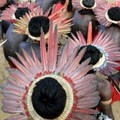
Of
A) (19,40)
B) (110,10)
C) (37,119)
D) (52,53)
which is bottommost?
(19,40)

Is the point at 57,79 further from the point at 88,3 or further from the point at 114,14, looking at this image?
the point at 88,3

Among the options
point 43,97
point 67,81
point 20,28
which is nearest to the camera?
point 43,97

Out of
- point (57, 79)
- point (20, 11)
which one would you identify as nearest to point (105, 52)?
point (57, 79)

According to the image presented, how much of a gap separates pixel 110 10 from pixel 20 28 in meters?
0.93

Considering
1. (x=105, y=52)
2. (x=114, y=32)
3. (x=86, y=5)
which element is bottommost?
(x=114, y=32)

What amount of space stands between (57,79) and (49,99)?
15 centimetres

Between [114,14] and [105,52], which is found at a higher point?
[105,52]

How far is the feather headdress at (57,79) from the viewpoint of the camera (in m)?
1.78

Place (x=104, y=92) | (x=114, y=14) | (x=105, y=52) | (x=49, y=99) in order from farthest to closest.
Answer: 1. (x=114, y=14)
2. (x=105, y=52)
3. (x=104, y=92)
4. (x=49, y=99)

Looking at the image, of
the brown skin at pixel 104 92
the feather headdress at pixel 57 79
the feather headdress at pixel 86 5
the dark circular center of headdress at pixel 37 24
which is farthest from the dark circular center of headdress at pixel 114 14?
the feather headdress at pixel 57 79

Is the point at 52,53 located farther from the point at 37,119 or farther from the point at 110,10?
the point at 110,10

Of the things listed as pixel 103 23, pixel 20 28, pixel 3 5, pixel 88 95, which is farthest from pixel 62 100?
pixel 3 5

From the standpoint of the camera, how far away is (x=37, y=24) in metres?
2.77

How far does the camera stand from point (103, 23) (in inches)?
130
